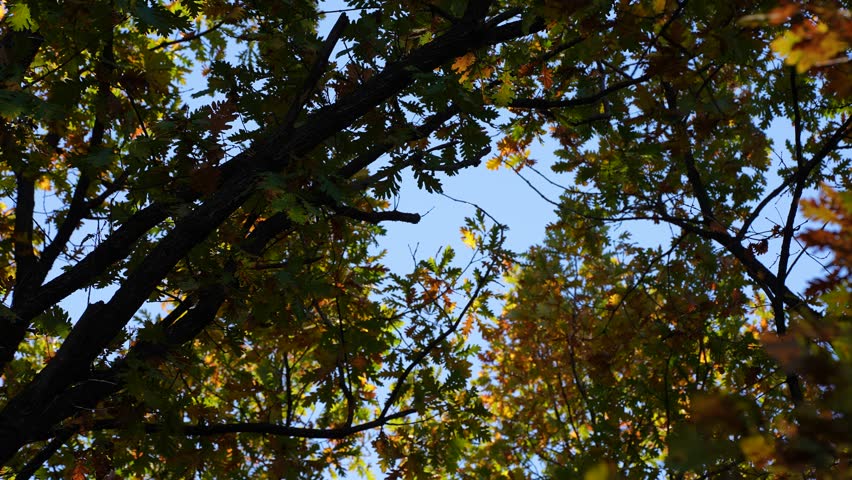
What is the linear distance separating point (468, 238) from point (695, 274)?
2647mm

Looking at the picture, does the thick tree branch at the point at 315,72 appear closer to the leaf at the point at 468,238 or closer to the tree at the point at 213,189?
the tree at the point at 213,189

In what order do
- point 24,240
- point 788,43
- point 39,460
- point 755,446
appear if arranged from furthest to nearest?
point 24,240
point 39,460
point 788,43
point 755,446

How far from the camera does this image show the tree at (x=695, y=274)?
143 cm

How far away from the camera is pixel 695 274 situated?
7457 mm

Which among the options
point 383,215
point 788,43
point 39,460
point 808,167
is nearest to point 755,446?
point 788,43

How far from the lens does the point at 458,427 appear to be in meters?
5.01

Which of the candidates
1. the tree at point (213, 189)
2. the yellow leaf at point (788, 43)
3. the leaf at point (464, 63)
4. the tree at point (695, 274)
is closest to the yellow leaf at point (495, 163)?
the tree at point (695, 274)

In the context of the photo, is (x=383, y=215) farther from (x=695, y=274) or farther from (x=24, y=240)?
(x=695, y=274)

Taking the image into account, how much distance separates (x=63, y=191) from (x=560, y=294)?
231 inches

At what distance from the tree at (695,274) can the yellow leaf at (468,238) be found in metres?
0.58

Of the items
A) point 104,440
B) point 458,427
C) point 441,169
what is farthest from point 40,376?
point 458,427

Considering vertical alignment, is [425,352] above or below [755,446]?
above

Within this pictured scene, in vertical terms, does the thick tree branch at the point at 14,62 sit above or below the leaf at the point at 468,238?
below

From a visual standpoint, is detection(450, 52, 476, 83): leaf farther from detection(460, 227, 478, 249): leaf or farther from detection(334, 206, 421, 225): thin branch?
detection(460, 227, 478, 249): leaf
